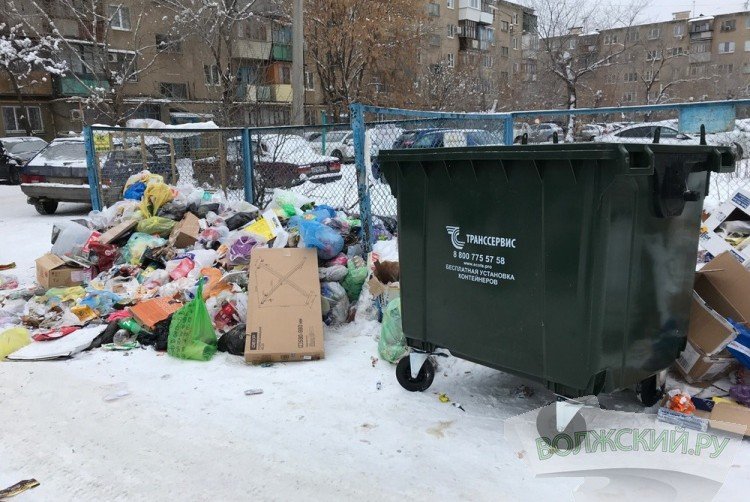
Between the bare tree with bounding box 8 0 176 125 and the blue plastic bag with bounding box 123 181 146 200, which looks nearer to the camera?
the blue plastic bag with bounding box 123 181 146 200

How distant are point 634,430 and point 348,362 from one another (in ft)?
6.03

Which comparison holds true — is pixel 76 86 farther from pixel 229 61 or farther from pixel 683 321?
pixel 683 321

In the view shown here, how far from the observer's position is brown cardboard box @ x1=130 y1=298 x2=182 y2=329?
4.41 meters

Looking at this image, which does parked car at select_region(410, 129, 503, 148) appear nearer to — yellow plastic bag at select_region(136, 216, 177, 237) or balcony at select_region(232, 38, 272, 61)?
yellow plastic bag at select_region(136, 216, 177, 237)

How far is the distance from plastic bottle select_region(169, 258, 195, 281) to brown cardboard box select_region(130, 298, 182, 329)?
0.66 metres

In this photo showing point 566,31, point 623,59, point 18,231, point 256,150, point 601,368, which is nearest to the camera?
point 601,368

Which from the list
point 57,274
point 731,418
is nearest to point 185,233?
point 57,274

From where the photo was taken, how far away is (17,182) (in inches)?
697

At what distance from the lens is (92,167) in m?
7.39

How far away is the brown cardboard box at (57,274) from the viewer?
5605 mm

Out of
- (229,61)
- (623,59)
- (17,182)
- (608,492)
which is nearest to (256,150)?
(608,492)

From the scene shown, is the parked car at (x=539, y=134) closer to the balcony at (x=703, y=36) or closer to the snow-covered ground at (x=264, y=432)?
the snow-covered ground at (x=264, y=432)

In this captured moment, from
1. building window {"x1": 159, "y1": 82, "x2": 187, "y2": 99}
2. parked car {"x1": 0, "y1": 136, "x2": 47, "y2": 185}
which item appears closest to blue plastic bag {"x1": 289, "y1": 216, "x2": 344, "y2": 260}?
parked car {"x1": 0, "y1": 136, "x2": 47, "y2": 185}

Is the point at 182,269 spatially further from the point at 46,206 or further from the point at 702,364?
the point at 46,206
